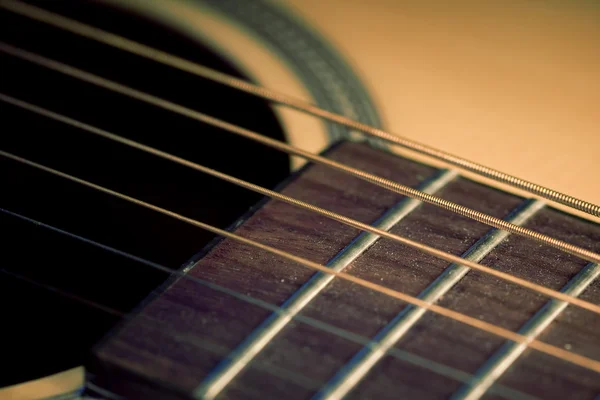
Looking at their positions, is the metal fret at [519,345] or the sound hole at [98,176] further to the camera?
the sound hole at [98,176]

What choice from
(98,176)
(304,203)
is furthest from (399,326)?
(98,176)

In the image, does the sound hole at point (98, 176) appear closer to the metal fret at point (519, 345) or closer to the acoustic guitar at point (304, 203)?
the acoustic guitar at point (304, 203)

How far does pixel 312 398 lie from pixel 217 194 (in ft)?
1.25

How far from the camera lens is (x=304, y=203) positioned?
77cm

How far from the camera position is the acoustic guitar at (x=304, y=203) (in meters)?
0.64

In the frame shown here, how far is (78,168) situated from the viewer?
0.94 m

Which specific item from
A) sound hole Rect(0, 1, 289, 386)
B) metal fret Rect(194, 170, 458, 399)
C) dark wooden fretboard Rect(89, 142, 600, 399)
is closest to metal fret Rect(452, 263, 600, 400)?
dark wooden fretboard Rect(89, 142, 600, 399)

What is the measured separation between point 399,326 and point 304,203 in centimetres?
18

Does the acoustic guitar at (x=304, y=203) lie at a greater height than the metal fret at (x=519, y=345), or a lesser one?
greater

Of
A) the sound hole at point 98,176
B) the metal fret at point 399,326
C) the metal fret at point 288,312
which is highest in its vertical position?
the sound hole at point 98,176

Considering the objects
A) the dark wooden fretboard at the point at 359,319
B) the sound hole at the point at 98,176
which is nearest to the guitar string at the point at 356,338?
the dark wooden fretboard at the point at 359,319

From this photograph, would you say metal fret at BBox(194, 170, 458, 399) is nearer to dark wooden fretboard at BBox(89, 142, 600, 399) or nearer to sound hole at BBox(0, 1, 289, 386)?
dark wooden fretboard at BBox(89, 142, 600, 399)

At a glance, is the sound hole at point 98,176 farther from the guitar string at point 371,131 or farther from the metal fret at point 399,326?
the metal fret at point 399,326

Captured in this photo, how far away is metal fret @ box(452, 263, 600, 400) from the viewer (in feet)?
1.99
